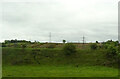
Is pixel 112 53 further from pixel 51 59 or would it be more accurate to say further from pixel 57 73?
pixel 57 73

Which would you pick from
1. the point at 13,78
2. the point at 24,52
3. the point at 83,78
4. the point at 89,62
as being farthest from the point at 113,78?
the point at 24,52

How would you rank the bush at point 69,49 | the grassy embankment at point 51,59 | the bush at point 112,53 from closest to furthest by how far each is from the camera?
the grassy embankment at point 51,59 < the bush at point 112,53 < the bush at point 69,49

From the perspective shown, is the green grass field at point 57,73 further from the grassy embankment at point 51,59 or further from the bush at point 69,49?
the bush at point 69,49

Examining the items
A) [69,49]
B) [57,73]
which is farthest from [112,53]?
[57,73]

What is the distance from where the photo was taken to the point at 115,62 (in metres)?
55.6

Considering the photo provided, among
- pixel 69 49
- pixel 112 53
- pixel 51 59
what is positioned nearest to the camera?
pixel 112 53

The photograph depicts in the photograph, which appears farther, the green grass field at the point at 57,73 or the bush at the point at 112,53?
the bush at the point at 112,53

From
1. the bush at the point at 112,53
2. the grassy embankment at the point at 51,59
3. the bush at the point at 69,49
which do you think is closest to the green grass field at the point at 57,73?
the grassy embankment at the point at 51,59

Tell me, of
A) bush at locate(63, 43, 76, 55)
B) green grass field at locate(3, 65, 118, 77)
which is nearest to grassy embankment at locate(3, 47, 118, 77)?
bush at locate(63, 43, 76, 55)

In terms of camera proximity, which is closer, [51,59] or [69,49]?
[51,59]

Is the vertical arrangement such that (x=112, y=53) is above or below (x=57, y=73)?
above

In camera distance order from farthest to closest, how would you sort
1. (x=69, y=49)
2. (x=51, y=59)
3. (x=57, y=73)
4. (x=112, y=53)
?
(x=69, y=49), (x=51, y=59), (x=112, y=53), (x=57, y=73)

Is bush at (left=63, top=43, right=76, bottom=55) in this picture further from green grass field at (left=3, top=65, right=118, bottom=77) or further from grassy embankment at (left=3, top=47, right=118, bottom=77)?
green grass field at (left=3, top=65, right=118, bottom=77)

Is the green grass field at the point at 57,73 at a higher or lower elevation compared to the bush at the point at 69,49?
lower
